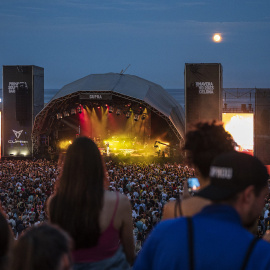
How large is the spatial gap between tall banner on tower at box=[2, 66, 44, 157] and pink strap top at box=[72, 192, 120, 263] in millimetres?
27392

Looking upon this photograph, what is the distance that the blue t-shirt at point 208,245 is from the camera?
1704 millimetres

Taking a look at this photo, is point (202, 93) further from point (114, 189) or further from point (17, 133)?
point (114, 189)

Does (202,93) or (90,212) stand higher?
(202,93)

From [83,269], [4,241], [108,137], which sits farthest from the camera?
[108,137]

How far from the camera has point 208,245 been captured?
1.74 metres

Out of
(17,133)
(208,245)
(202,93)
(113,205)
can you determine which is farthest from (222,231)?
(17,133)

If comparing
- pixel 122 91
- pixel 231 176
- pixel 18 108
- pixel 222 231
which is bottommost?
pixel 222 231

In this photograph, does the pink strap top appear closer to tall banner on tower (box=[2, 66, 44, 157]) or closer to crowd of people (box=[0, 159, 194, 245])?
crowd of people (box=[0, 159, 194, 245])

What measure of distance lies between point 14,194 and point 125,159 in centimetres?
1359

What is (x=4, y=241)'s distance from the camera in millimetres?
2402

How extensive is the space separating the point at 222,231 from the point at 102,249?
1.10m

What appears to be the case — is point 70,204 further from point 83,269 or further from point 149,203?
point 149,203

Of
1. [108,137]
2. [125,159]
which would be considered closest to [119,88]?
[125,159]

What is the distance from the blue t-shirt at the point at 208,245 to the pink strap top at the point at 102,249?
30.7 inches
